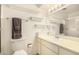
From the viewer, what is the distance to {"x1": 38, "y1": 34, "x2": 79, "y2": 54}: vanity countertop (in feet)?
4.19

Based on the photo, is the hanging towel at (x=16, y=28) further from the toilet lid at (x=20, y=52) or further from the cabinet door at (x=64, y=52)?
the cabinet door at (x=64, y=52)

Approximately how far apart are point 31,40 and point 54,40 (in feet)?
0.71

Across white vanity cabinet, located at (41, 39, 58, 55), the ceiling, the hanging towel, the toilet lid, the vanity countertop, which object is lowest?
the toilet lid

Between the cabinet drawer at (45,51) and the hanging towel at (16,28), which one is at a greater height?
the hanging towel at (16,28)

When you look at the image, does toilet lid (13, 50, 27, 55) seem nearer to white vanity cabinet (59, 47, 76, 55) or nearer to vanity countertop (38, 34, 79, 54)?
vanity countertop (38, 34, 79, 54)

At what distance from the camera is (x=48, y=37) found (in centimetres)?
137

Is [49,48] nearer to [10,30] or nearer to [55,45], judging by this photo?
[55,45]

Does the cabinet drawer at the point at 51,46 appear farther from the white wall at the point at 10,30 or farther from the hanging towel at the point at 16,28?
the hanging towel at the point at 16,28

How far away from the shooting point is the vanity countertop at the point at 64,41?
128cm

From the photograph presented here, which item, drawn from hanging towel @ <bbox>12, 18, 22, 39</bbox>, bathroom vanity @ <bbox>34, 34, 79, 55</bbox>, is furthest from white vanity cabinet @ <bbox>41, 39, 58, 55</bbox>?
hanging towel @ <bbox>12, 18, 22, 39</bbox>

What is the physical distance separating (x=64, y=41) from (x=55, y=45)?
0.30ft

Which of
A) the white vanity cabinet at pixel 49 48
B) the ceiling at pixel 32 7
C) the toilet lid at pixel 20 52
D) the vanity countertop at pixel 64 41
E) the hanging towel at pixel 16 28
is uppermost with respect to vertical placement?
the ceiling at pixel 32 7

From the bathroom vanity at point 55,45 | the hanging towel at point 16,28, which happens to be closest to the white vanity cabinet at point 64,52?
the bathroom vanity at point 55,45
